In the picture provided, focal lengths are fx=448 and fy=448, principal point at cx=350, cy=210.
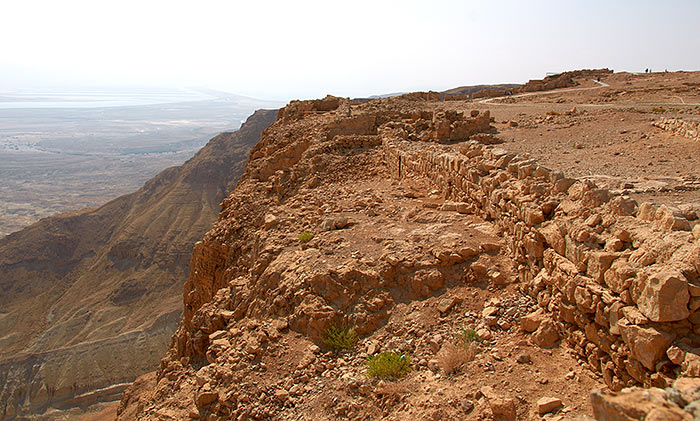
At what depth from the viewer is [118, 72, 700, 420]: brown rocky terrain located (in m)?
3.21

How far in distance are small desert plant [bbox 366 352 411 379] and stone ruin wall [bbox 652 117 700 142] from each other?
8.54 meters

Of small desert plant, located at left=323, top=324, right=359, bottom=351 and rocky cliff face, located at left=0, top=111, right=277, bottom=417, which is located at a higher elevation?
small desert plant, located at left=323, top=324, right=359, bottom=351

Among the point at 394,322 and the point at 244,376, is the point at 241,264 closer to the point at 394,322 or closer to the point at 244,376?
the point at 244,376

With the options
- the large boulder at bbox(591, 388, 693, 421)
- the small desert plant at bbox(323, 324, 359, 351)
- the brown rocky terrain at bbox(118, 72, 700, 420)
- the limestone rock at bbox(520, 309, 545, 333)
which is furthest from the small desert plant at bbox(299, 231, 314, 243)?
the large boulder at bbox(591, 388, 693, 421)

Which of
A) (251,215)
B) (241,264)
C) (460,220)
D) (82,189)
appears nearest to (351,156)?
(251,215)

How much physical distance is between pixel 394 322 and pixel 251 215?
613 centimetres

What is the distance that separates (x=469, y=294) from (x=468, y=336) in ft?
2.24

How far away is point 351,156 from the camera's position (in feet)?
36.2

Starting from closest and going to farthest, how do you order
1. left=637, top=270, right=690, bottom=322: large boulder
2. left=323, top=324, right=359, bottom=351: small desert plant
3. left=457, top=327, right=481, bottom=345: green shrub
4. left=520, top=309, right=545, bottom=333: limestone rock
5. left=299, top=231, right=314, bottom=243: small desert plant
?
left=637, top=270, right=690, bottom=322: large boulder, left=520, top=309, right=545, bottom=333: limestone rock, left=457, top=327, right=481, bottom=345: green shrub, left=323, top=324, right=359, bottom=351: small desert plant, left=299, top=231, right=314, bottom=243: small desert plant

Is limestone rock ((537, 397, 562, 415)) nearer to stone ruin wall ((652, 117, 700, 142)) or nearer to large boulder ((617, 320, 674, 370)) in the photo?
large boulder ((617, 320, 674, 370))

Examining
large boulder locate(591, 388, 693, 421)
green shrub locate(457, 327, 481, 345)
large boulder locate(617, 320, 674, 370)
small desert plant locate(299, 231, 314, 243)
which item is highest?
large boulder locate(591, 388, 693, 421)

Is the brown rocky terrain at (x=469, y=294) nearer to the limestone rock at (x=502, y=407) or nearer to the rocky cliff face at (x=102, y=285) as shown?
the limestone rock at (x=502, y=407)

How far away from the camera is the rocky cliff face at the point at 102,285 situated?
24.6 metres

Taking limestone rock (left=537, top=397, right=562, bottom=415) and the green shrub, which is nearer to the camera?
limestone rock (left=537, top=397, right=562, bottom=415)
